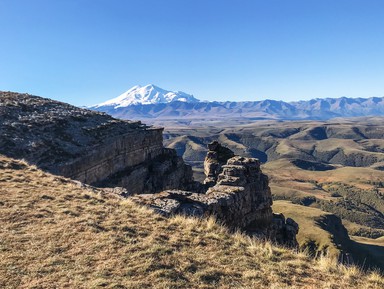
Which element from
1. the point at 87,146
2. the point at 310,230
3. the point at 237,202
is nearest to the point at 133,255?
the point at 237,202

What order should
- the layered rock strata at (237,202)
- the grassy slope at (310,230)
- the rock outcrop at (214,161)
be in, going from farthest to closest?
the grassy slope at (310,230) < the rock outcrop at (214,161) < the layered rock strata at (237,202)

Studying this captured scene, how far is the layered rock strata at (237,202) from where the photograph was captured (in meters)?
28.0

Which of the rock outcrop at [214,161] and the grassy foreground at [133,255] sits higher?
the grassy foreground at [133,255]

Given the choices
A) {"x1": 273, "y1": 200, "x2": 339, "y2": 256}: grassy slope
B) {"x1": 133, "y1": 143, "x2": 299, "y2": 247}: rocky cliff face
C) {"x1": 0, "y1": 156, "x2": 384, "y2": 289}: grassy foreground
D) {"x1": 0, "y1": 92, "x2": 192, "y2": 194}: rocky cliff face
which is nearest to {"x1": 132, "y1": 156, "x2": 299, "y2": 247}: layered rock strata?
{"x1": 133, "y1": 143, "x2": 299, "y2": 247}: rocky cliff face

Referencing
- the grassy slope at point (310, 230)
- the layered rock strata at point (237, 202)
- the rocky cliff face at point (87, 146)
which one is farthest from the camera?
the grassy slope at point (310, 230)

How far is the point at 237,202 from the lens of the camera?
3478 centimetres

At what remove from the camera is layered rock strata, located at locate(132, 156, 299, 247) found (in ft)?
92.0

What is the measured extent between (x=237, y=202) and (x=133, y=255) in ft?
66.3

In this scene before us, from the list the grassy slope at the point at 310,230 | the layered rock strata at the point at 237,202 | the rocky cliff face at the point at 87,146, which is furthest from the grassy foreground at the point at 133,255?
the grassy slope at the point at 310,230

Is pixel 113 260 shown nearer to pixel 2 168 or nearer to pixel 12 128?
pixel 2 168

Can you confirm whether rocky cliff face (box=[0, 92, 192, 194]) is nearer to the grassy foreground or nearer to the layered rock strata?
the layered rock strata

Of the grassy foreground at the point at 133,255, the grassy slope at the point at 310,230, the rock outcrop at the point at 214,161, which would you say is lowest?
the grassy slope at the point at 310,230

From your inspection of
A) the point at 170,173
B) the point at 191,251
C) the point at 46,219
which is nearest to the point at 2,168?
the point at 46,219

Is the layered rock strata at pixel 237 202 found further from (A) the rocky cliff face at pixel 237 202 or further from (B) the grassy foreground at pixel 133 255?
(B) the grassy foreground at pixel 133 255
